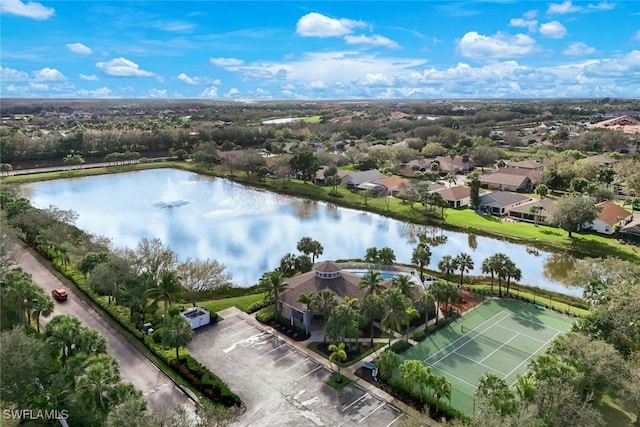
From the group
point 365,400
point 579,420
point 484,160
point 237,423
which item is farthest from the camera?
point 484,160

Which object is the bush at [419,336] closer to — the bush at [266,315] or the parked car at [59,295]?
the bush at [266,315]

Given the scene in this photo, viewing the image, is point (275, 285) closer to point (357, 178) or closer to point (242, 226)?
point (242, 226)

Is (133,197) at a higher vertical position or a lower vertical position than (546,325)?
higher

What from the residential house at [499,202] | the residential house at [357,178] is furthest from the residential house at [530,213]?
the residential house at [357,178]

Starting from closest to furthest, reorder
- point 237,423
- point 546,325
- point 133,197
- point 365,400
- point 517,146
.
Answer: point 237,423 → point 365,400 → point 546,325 → point 133,197 → point 517,146

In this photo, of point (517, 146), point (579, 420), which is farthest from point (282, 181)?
point (517, 146)

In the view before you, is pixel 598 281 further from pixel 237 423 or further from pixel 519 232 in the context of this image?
pixel 237 423
